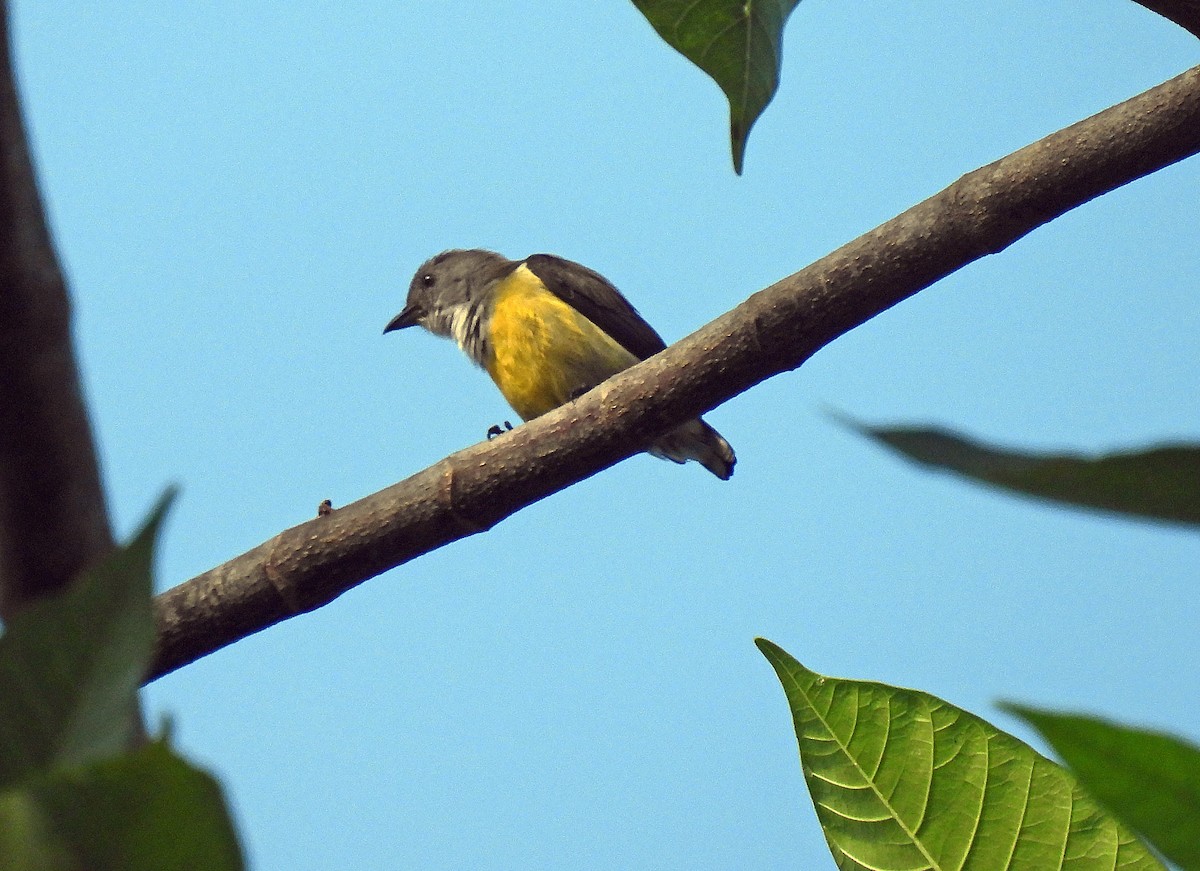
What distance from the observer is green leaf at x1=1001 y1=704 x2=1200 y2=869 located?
711 millimetres

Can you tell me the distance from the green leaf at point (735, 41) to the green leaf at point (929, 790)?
2.65 feet

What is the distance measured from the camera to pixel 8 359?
186 centimetres

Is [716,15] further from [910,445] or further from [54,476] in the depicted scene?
[910,445]

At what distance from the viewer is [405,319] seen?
8.64 metres

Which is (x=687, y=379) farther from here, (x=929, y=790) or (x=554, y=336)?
(x=554, y=336)

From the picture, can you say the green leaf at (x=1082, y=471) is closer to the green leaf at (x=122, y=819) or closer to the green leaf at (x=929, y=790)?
the green leaf at (x=122, y=819)

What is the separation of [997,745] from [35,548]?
1.43 m

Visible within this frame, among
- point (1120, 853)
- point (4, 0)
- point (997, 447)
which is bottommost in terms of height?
point (1120, 853)

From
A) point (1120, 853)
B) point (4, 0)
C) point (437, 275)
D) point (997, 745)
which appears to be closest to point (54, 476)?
point (4, 0)

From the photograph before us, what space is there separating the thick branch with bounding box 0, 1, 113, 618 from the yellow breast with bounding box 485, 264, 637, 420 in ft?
14.5

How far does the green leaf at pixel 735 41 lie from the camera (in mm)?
1823

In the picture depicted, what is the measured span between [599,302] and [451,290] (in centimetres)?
143

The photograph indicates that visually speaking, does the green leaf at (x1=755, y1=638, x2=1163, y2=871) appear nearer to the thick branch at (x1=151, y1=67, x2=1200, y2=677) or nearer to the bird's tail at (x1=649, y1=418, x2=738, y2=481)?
the thick branch at (x1=151, y1=67, x2=1200, y2=677)

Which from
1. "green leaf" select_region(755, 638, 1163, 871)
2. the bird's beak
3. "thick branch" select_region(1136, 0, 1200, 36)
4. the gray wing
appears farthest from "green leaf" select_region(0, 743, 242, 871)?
the bird's beak
